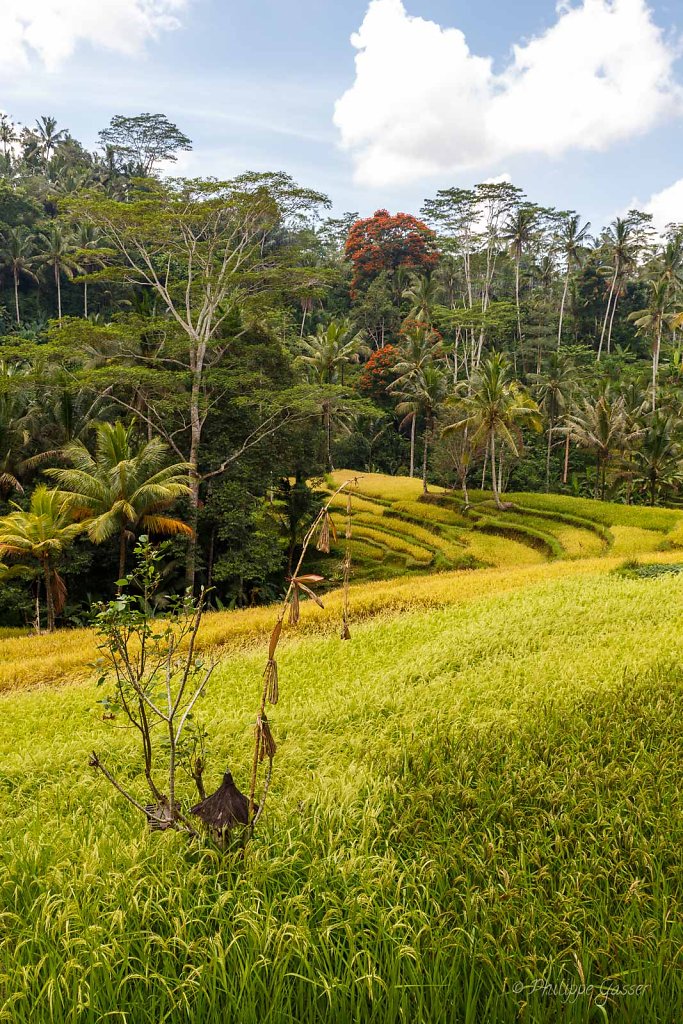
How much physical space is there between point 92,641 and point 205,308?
10.1 meters

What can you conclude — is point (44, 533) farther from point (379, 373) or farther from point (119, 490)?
point (379, 373)

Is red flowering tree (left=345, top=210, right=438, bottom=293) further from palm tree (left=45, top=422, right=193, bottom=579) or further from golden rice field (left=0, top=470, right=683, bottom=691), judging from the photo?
palm tree (left=45, top=422, right=193, bottom=579)

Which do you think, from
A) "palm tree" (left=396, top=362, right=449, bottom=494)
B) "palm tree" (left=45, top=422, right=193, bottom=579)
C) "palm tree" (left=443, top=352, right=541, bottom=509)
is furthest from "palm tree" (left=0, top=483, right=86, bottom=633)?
"palm tree" (left=396, top=362, right=449, bottom=494)

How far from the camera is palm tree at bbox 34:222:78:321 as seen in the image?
130 feet

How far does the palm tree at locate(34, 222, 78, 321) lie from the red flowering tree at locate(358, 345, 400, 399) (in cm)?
2022

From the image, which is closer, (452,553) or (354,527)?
(452,553)

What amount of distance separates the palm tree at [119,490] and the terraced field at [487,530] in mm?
5496

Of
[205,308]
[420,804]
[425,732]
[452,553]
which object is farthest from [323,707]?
[452,553]

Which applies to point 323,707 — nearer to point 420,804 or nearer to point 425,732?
point 425,732

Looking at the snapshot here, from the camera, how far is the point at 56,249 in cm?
4016

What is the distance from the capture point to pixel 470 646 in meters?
7.57

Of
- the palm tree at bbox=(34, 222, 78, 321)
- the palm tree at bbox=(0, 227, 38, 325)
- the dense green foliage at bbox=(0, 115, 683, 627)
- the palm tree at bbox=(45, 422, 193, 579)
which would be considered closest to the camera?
the palm tree at bbox=(45, 422, 193, 579)

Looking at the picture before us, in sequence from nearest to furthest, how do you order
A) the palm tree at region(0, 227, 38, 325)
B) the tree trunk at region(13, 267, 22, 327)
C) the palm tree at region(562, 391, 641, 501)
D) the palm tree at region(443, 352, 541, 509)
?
1. the palm tree at region(443, 352, 541, 509)
2. the palm tree at region(562, 391, 641, 501)
3. the palm tree at region(0, 227, 38, 325)
4. the tree trunk at region(13, 267, 22, 327)

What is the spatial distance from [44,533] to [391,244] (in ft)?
137
